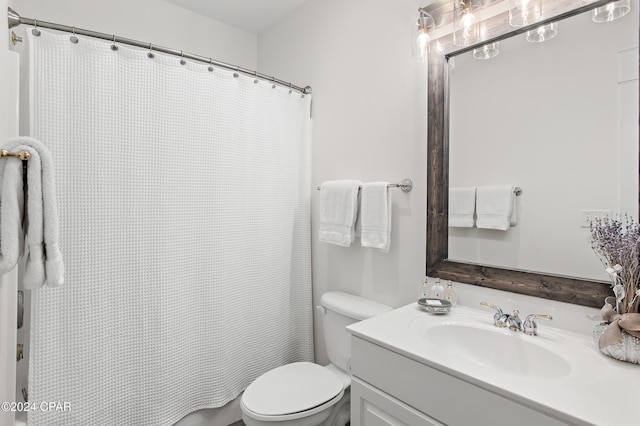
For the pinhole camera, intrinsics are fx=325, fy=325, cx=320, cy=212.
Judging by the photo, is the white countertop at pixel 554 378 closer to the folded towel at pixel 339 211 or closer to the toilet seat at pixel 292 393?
the toilet seat at pixel 292 393

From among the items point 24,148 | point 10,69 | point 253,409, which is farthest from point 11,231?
point 253,409

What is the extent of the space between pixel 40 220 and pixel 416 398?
1191mm

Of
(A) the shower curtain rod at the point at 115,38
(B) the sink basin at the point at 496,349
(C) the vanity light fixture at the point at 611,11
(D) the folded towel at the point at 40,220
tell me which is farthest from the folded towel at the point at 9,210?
(C) the vanity light fixture at the point at 611,11

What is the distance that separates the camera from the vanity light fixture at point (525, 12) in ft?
3.78

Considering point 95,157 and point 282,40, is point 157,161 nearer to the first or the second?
point 95,157

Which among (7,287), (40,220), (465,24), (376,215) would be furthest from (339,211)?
(7,287)

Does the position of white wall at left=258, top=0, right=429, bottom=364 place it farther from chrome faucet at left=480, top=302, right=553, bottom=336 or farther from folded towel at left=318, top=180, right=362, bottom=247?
chrome faucet at left=480, top=302, right=553, bottom=336

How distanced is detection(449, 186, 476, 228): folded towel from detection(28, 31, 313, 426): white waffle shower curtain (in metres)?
0.98

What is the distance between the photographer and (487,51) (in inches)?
52.1

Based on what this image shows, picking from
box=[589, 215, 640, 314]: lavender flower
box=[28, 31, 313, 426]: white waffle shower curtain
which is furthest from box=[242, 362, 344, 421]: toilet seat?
box=[589, 215, 640, 314]: lavender flower

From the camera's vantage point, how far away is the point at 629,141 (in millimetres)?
999

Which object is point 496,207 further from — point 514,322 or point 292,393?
point 292,393

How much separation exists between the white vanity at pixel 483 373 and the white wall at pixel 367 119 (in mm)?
378

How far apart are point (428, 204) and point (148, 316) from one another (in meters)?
1.39
